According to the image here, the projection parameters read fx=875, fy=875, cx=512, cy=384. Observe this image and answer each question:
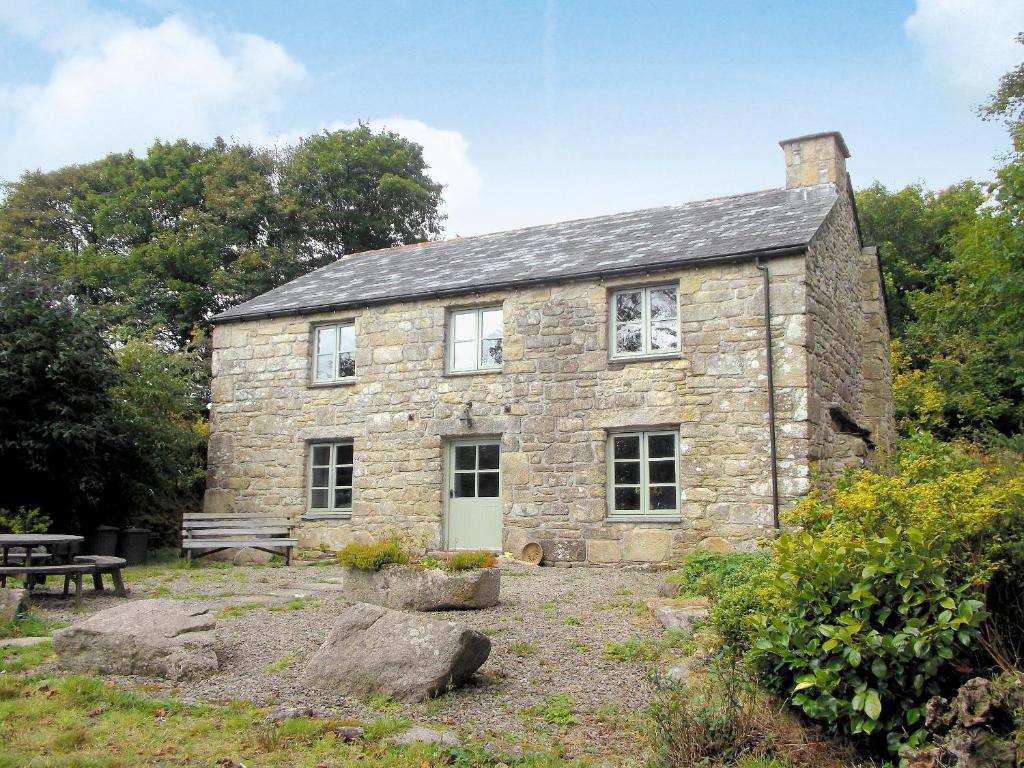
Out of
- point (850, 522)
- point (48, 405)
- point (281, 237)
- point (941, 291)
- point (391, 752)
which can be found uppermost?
point (281, 237)

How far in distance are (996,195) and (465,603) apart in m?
17.0

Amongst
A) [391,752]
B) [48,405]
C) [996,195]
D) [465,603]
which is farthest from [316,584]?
[996,195]

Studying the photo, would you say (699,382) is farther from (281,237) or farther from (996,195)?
(281,237)

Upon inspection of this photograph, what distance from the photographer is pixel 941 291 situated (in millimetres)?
24484

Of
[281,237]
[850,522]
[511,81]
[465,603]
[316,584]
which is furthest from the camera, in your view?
[281,237]

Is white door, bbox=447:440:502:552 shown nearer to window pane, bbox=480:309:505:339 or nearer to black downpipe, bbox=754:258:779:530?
window pane, bbox=480:309:505:339

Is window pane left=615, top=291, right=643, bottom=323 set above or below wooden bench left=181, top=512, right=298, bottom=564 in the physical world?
above

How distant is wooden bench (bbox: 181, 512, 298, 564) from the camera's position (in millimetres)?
14930

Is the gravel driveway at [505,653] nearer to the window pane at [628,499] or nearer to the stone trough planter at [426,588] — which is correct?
the stone trough planter at [426,588]

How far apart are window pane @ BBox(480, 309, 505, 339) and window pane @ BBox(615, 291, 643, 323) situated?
214 cm

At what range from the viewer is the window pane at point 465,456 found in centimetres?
1530

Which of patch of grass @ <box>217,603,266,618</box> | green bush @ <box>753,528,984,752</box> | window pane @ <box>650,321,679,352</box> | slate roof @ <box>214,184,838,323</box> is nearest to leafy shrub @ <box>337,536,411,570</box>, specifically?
patch of grass @ <box>217,603,266,618</box>

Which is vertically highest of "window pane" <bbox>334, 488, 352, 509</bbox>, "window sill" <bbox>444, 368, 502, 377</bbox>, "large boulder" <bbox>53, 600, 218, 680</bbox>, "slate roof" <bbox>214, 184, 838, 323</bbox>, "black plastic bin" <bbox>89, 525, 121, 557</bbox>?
"slate roof" <bbox>214, 184, 838, 323</bbox>

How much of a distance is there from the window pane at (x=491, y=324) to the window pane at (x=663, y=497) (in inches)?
153
